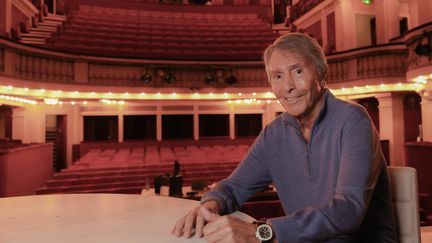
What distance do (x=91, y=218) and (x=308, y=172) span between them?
0.68m

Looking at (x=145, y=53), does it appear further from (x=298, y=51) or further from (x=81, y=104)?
(x=298, y=51)

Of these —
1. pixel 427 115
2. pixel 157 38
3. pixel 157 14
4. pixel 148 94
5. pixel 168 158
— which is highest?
pixel 157 14

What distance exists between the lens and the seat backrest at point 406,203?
108cm

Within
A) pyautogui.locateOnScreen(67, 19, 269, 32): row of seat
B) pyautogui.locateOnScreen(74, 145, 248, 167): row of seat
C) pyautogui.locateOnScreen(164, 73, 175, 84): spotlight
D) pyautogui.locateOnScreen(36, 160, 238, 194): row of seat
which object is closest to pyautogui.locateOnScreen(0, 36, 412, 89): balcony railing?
pyautogui.locateOnScreen(164, 73, 175, 84): spotlight

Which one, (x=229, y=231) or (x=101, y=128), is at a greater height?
(x=101, y=128)

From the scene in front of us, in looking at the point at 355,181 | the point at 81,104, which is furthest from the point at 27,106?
the point at 355,181

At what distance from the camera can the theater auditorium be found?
3.82 metres

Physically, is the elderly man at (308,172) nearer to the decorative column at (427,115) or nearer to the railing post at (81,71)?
the decorative column at (427,115)

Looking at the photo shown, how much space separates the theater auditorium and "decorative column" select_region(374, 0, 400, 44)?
3 centimetres

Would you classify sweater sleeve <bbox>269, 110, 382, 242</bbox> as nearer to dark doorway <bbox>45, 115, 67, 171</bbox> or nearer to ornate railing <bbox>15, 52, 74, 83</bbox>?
ornate railing <bbox>15, 52, 74, 83</bbox>

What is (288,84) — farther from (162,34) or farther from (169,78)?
(162,34)

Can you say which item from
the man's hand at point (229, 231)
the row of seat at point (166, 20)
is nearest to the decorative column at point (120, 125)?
the row of seat at point (166, 20)

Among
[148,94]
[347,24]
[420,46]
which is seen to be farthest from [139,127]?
[420,46]

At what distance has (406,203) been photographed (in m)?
1.09
